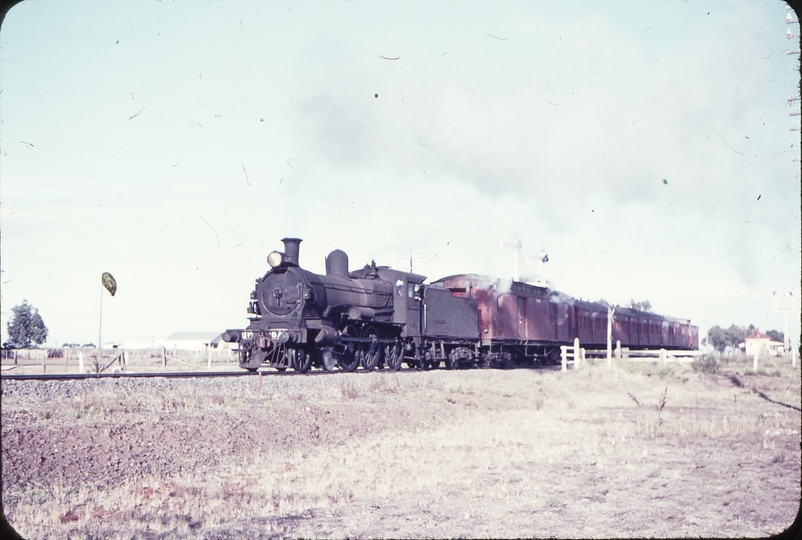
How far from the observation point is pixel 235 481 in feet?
35.0

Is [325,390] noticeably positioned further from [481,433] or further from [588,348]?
[588,348]

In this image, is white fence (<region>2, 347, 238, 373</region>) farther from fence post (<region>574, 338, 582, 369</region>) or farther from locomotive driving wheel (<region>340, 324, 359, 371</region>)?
fence post (<region>574, 338, 582, 369</region>)

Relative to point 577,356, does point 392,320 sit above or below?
above

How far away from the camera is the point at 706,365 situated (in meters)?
36.5

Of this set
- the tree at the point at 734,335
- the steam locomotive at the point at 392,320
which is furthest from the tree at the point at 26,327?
the tree at the point at 734,335

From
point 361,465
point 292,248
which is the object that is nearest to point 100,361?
point 292,248

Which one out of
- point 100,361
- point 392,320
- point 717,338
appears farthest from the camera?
point 717,338

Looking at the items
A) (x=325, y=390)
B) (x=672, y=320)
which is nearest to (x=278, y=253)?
(x=325, y=390)

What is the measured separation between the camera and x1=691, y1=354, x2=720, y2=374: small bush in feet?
118

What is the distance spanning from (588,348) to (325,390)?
89.5 ft

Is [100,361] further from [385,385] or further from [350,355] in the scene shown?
[385,385]

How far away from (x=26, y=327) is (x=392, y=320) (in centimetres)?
5420

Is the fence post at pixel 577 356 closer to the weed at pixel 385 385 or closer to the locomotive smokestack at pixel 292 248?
the weed at pixel 385 385

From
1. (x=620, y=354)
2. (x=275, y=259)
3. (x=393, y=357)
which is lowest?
(x=620, y=354)
